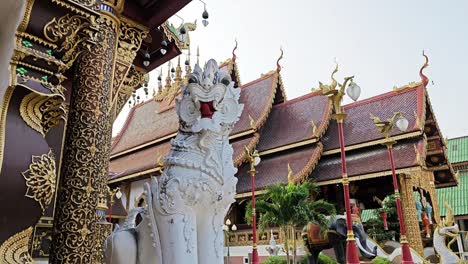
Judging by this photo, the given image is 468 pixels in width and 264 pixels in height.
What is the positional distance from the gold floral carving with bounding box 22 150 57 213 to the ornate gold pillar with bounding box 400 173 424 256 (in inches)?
416

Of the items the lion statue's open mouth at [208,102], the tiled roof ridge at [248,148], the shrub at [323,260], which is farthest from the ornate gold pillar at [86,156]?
the tiled roof ridge at [248,148]

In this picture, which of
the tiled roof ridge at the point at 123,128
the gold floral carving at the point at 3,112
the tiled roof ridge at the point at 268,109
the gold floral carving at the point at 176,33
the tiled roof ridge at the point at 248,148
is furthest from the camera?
the tiled roof ridge at the point at 123,128

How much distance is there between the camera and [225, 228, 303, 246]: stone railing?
11362 mm

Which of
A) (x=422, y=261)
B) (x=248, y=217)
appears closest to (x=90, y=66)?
(x=248, y=217)

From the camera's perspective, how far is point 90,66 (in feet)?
11.7

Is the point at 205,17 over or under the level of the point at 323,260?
over

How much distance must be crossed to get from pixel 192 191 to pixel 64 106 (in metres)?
1.55

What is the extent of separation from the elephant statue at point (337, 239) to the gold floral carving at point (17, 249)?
7951mm

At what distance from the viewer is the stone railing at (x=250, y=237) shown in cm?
1136

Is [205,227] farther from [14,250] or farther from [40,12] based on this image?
[40,12]

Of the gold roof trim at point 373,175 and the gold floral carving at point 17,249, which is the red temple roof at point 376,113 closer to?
the gold roof trim at point 373,175

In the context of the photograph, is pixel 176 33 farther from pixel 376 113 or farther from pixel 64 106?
pixel 376 113

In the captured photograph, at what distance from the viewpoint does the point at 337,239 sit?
8.61 meters

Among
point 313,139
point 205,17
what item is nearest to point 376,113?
point 313,139
